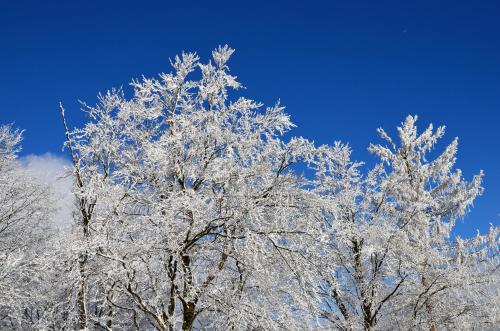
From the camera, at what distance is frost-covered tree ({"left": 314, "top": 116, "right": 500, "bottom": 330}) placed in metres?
9.36

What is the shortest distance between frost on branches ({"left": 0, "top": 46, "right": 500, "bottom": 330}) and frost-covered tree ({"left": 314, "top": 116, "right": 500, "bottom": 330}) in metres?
0.05

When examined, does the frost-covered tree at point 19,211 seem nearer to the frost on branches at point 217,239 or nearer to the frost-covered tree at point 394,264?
the frost on branches at point 217,239

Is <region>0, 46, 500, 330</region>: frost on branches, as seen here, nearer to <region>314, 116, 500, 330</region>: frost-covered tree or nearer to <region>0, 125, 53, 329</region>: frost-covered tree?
<region>314, 116, 500, 330</region>: frost-covered tree

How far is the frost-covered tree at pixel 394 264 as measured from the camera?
368 inches

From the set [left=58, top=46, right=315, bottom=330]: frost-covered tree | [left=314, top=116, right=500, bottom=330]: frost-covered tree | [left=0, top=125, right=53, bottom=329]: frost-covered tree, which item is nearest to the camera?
[left=58, top=46, right=315, bottom=330]: frost-covered tree

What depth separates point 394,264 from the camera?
9258 millimetres

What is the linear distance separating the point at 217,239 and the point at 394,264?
4638mm

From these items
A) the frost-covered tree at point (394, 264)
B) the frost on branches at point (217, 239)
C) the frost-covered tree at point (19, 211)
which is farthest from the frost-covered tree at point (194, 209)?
the frost-covered tree at point (19, 211)

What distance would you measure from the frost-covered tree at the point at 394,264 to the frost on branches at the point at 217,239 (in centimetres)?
5

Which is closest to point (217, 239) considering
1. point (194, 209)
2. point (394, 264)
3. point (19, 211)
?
point (194, 209)

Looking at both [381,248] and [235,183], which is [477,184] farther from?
[235,183]

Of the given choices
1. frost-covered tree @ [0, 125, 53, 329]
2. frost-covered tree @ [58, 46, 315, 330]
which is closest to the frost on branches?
frost-covered tree @ [58, 46, 315, 330]

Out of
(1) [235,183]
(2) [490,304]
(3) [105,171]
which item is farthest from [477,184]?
(3) [105,171]

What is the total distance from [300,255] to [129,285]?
285 centimetres
